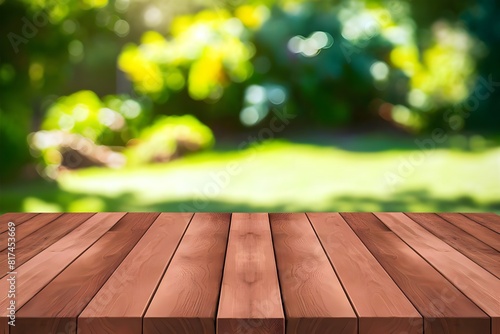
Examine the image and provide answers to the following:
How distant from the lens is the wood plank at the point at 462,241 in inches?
64.3

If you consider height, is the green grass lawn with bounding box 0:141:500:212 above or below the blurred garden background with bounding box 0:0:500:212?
below

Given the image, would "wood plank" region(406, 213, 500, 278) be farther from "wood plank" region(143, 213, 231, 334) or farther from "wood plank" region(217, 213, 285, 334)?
"wood plank" region(143, 213, 231, 334)

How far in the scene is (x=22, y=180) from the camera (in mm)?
4305

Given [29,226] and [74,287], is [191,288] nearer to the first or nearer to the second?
[74,287]

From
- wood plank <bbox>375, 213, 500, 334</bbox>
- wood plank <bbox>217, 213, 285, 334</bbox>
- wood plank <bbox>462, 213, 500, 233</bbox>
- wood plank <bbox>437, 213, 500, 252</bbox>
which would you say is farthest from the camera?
wood plank <bbox>462, 213, 500, 233</bbox>

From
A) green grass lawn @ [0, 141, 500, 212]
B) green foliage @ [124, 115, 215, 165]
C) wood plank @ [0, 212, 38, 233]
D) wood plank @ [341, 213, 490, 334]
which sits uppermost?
wood plank @ [341, 213, 490, 334]

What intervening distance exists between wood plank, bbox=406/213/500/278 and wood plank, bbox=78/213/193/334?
864mm

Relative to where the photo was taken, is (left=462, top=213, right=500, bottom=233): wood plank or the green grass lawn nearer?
(left=462, top=213, right=500, bottom=233): wood plank

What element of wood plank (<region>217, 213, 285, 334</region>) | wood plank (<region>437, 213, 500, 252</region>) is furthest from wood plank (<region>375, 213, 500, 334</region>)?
wood plank (<region>217, 213, 285, 334</region>)

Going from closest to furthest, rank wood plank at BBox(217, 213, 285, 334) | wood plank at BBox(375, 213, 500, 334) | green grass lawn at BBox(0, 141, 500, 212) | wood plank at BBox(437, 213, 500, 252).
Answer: wood plank at BBox(217, 213, 285, 334)
wood plank at BBox(375, 213, 500, 334)
wood plank at BBox(437, 213, 500, 252)
green grass lawn at BBox(0, 141, 500, 212)

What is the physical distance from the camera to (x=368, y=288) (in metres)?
1.37

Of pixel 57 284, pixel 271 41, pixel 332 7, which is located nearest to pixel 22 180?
pixel 271 41

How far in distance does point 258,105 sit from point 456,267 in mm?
3101

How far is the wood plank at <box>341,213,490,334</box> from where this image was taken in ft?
3.92
